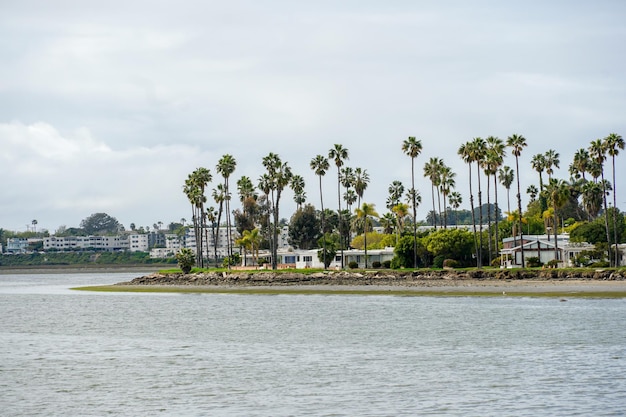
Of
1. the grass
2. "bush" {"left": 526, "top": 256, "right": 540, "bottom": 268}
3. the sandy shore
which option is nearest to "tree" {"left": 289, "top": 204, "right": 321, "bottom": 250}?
the sandy shore

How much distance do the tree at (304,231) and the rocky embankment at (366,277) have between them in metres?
51.5

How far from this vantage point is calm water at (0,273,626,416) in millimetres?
29906

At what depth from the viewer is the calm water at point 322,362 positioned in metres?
29.9

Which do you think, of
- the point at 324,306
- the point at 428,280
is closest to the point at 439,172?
the point at 428,280

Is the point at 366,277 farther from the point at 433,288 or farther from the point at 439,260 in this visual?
the point at 433,288

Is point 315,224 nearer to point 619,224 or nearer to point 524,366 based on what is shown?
point 619,224

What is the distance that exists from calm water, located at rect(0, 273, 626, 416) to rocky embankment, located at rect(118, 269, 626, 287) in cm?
2266

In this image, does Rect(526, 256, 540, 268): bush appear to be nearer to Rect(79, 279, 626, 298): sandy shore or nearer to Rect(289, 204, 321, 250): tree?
Rect(79, 279, 626, 298): sandy shore

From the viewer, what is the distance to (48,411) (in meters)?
29.4

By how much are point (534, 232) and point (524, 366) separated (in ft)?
403

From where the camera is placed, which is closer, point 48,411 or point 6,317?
point 48,411

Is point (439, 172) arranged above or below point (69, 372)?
above

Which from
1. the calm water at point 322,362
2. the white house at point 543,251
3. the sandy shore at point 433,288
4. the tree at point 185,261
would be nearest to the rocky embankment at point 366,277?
the sandy shore at point 433,288

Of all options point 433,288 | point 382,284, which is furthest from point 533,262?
point 433,288
